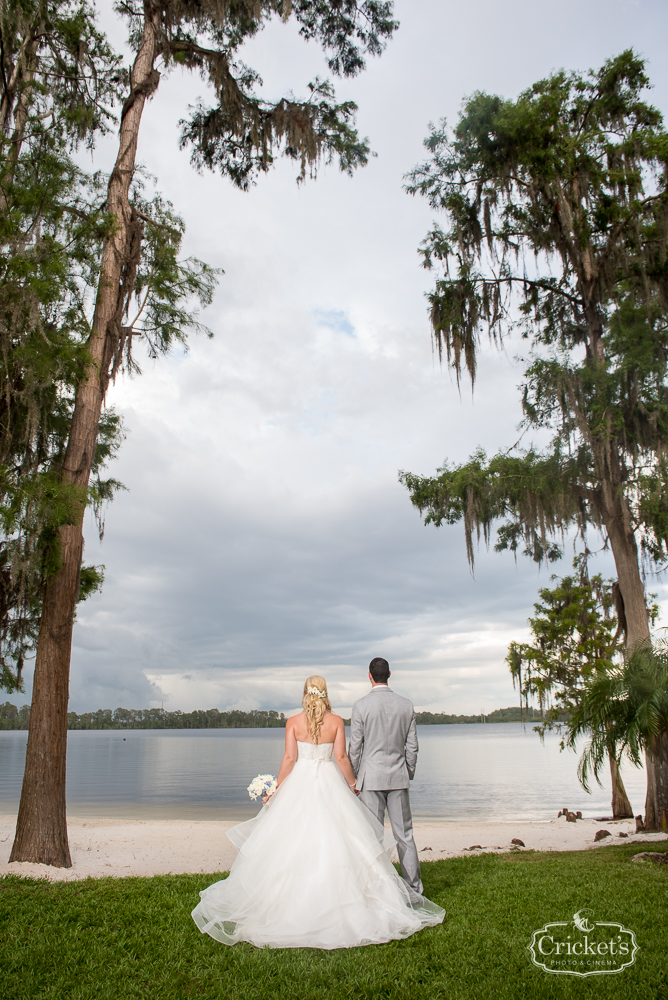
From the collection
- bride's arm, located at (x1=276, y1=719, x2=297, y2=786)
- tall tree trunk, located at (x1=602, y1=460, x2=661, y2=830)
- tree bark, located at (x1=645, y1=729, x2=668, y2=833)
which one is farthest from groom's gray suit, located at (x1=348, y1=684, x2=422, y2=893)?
tall tree trunk, located at (x1=602, y1=460, x2=661, y2=830)

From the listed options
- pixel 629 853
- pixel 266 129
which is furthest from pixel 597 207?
pixel 629 853

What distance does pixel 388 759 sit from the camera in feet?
16.6

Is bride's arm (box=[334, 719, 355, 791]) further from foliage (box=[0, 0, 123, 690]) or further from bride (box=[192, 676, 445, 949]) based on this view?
foliage (box=[0, 0, 123, 690])

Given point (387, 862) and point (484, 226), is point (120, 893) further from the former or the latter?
point (484, 226)

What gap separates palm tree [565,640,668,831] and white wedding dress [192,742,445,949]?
401 cm

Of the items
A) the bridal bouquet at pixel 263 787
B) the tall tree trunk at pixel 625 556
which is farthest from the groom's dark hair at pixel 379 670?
the tall tree trunk at pixel 625 556

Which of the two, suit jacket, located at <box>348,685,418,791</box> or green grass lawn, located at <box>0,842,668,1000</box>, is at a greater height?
suit jacket, located at <box>348,685,418,791</box>

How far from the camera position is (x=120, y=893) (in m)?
5.38

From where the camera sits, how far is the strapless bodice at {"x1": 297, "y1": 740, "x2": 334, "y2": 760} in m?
4.95

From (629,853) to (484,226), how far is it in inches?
476

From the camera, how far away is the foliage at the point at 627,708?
24.5 ft

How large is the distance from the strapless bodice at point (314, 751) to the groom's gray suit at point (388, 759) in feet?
0.82

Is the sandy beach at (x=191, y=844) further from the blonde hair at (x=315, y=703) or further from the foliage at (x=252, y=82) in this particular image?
the foliage at (x=252, y=82)

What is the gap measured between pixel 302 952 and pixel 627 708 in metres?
5.54
